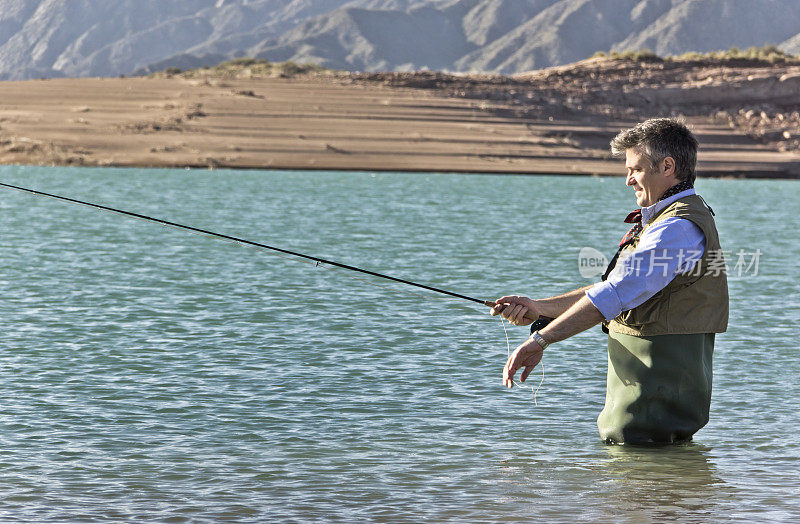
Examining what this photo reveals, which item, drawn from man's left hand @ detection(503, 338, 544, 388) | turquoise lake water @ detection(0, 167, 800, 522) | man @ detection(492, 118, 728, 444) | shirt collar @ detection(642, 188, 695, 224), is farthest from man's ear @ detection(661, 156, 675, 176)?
turquoise lake water @ detection(0, 167, 800, 522)


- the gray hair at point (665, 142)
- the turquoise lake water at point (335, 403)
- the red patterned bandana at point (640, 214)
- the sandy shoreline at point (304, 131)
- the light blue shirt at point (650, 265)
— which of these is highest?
the sandy shoreline at point (304, 131)

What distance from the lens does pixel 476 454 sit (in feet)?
25.9

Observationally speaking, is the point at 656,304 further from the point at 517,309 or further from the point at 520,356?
the point at 520,356

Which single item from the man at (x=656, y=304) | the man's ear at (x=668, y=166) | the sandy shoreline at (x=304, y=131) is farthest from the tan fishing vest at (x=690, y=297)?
the sandy shoreline at (x=304, y=131)

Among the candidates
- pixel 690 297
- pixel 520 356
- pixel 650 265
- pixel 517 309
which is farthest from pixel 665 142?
pixel 520 356

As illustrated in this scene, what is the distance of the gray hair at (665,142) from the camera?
20.3ft

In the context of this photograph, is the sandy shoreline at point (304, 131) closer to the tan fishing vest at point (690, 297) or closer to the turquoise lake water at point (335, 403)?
the turquoise lake water at point (335, 403)

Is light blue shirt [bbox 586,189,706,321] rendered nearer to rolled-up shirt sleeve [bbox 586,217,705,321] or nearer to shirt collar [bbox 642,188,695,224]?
rolled-up shirt sleeve [bbox 586,217,705,321]

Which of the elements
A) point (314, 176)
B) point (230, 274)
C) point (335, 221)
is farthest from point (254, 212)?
point (314, 176)

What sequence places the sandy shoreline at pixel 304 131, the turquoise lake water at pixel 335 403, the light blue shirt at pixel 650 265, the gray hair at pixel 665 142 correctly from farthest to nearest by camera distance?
the sandy shoreline at pixel 304 131 < the turquoise lake water at pixel 335 403 < the gray hair at pixel 665 142 < the light blue shirt at pixel 650 265

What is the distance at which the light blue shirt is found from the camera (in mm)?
5988

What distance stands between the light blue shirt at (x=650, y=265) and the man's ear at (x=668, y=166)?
10.6 inches

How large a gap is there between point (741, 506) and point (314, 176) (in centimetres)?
5741

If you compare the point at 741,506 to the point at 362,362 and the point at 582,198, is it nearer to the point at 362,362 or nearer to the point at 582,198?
the point at 362,362
